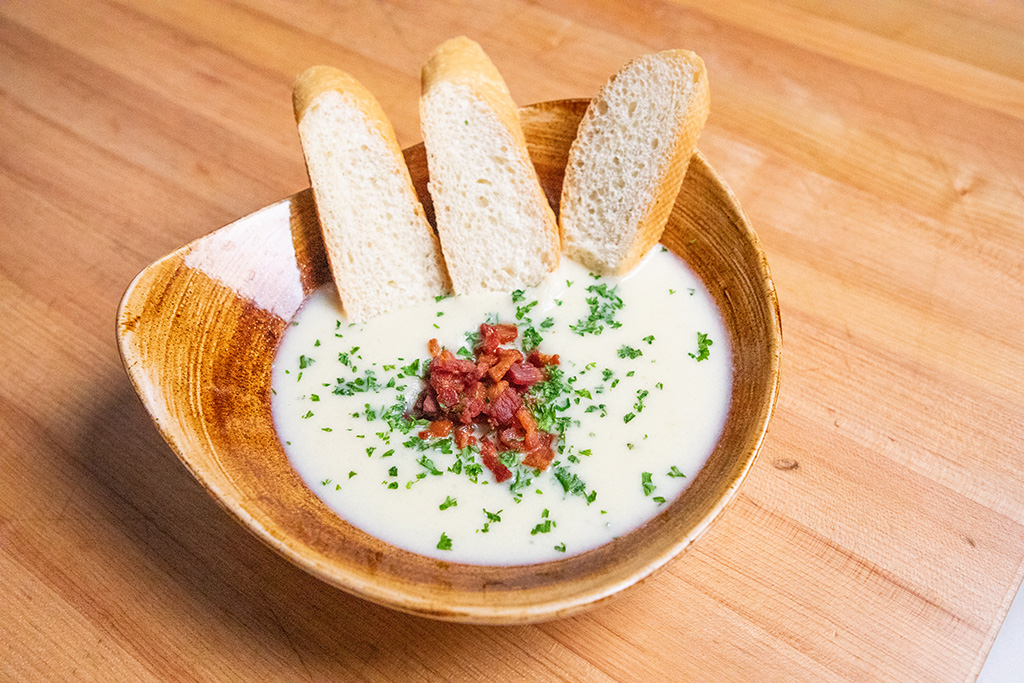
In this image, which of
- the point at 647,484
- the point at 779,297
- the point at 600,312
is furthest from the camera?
the point at 779,297

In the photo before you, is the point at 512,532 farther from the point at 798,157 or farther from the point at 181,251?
the point at 798,157

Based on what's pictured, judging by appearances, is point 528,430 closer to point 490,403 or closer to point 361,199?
point 490,403

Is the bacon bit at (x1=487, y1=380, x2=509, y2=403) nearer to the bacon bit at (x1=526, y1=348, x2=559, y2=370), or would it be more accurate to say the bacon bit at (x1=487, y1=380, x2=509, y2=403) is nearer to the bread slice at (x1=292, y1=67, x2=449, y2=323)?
the bacon bit at (x1=526, y1=348, x2=559, y2=370)

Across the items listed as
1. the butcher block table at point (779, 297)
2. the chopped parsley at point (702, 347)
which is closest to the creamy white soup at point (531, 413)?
the chopped parsley at point (702, 347)

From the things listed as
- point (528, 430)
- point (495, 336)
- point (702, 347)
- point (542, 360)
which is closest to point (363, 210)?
point (495, 336)

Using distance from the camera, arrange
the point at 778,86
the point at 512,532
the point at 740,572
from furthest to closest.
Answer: the point at 778,86
the point at 740,572
the point at 512,532

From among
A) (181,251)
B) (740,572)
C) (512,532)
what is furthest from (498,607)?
(181,251)
